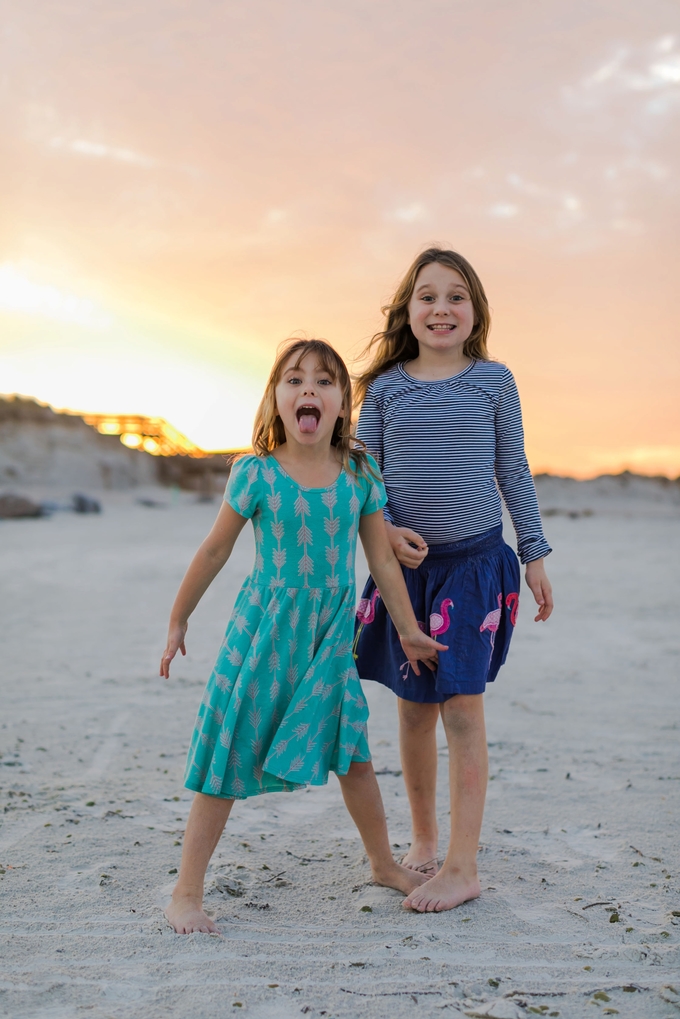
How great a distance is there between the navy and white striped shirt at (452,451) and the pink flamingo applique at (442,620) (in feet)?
0.61

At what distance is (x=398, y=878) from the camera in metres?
2.50

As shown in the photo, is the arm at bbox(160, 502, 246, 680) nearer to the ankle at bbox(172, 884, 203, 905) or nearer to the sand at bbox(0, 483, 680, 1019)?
the ankle at bbox(172, 884, 203, 905)

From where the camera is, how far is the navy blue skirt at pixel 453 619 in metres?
2.45

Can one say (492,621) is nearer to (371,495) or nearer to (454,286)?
(371,495)

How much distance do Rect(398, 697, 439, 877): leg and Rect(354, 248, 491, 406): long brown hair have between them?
963 mm

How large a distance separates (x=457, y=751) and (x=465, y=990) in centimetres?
67

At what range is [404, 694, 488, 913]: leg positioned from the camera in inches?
95.5

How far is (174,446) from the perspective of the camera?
3350cm

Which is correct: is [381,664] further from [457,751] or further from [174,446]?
[174,446]

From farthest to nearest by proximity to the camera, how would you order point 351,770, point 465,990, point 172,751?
point 172,751, point 351,770, point 465,990

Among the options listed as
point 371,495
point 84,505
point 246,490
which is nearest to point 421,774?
point 371,495

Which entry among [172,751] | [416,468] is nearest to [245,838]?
[172,751]

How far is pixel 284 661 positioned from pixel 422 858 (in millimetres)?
880

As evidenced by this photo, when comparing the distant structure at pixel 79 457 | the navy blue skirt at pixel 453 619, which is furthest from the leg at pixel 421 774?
the distant structure at pixel 79 457
